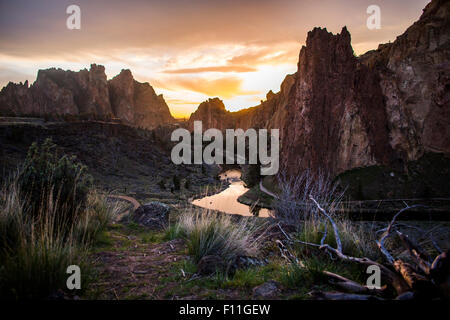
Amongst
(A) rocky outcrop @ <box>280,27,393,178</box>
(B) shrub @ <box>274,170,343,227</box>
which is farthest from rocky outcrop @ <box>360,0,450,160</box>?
(B) shrub @ <box>274,170,343,227</box>

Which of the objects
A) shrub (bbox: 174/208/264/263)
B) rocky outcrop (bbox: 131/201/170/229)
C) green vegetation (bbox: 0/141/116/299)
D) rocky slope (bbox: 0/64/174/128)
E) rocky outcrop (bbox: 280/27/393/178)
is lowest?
rocky outcrop (bbox: 131/201/170/229)

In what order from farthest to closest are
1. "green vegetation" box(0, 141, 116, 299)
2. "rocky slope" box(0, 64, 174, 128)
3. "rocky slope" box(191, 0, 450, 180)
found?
1. "rocky slope" box(0, 64, 174, 128)
2. "rocky slope" box(191, 0, 450, 180)
3. "green vegetation" box(0, 141, 116, 299)

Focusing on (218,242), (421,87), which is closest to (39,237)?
(218,242)

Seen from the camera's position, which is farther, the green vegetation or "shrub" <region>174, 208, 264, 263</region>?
"shrub" <region>174, 208, 264, 263</region>

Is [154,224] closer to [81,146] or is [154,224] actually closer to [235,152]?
[81,146]

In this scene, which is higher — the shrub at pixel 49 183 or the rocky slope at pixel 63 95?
the rocky slope at pixel 63 95

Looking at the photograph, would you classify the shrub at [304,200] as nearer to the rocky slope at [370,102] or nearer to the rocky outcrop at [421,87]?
the rocky slope at [370,102]

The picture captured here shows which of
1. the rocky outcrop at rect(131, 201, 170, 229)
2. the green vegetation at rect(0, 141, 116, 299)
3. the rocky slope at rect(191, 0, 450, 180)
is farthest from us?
the rocky slope at rect(191, 0, 450, 180)

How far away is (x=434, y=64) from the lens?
208 ft

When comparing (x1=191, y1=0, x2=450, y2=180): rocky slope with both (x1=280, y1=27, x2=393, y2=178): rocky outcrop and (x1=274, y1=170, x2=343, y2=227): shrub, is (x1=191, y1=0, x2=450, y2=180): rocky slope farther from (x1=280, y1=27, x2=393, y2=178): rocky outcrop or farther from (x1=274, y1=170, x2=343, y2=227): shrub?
(x1=274, y1=170, x2=343, y2=227): shrub

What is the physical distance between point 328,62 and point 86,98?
436 ft

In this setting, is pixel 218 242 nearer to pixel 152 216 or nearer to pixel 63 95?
pixel 152 216

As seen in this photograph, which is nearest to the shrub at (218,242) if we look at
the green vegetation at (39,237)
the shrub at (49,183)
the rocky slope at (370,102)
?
the green vegetation at (39,237)

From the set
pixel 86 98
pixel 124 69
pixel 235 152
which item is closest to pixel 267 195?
pixel 235 152
